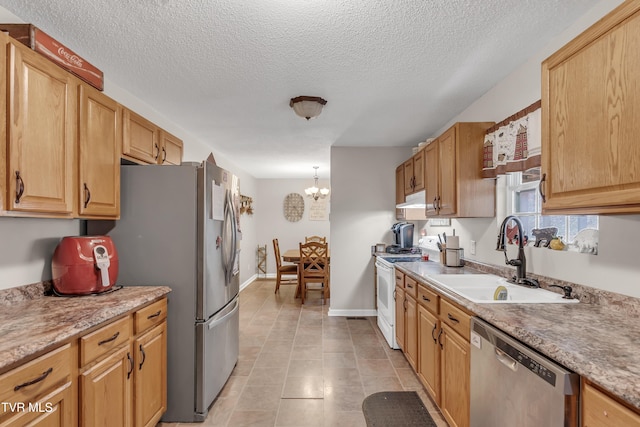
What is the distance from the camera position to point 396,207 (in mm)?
4375

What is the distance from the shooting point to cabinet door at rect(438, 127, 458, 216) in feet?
8.14

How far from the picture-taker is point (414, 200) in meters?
3.55

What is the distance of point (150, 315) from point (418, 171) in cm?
280

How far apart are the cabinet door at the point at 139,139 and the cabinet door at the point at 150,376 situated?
3.78ft

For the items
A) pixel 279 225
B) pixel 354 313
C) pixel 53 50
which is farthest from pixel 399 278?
pixel 279 225

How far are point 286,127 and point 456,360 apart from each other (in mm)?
2719

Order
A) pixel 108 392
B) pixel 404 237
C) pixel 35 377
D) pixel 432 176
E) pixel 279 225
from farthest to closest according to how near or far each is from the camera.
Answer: pixel 279 225 < pixel 404 237 < pixel 432 176 < pixel 108 392 < pixel 35 377

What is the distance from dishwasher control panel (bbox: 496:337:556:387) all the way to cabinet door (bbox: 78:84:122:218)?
2.11 m

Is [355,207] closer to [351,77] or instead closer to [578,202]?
[351,77]

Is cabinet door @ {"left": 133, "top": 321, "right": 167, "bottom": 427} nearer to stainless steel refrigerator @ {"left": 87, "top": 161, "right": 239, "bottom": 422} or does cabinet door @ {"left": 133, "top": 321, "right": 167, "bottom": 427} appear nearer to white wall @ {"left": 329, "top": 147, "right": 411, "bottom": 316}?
stainless steel refrigerator @ {"left": 87, "top": 161, "right": 239, "bottom": 422}

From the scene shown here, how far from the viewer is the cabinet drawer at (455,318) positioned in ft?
5.40

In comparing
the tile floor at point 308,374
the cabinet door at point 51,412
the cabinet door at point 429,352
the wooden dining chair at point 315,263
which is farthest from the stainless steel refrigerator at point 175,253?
the wooden dining chair at point 315,263

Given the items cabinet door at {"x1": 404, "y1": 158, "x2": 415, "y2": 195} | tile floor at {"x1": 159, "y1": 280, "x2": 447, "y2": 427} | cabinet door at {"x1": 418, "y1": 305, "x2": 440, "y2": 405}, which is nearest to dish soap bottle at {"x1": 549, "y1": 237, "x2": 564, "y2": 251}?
cabinet door at {"x1": 418, "y1": 305, "x2": 440, "y2": 405}

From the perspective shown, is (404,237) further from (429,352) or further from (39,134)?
(39,134)
